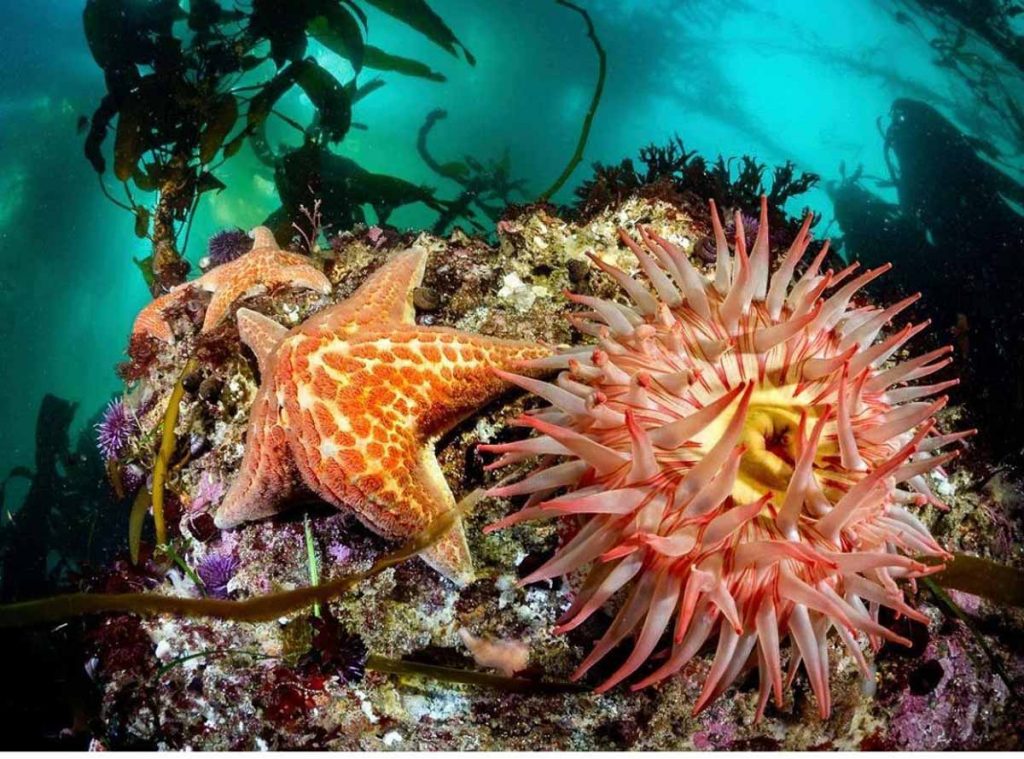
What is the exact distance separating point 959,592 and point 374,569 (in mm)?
2834

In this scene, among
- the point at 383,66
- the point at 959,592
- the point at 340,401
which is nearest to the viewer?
the point at 340,401

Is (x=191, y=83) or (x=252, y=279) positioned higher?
(x=252, y=279)

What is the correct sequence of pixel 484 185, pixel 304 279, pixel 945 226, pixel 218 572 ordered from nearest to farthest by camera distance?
pixel 218 572, pixel 304 279, pixel 484 185, pixel 945 226

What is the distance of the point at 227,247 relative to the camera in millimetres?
5125

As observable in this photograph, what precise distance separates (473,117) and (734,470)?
43.9 feet

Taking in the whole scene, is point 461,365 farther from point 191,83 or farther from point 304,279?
point 191,83

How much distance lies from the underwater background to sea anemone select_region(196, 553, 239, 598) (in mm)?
4606

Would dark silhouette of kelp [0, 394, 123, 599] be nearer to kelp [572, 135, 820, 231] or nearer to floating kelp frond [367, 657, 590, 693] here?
floating kelp frond [367, 657, 590, 693]

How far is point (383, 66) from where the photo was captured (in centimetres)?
752

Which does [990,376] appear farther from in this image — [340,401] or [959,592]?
[340,401]

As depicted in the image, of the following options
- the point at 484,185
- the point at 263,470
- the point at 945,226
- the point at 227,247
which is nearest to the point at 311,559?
the point at 263,470

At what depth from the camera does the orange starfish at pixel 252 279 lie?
11.0 ft

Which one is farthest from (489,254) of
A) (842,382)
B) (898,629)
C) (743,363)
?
(898,629)

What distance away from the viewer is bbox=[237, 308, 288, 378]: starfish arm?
2682 mm
